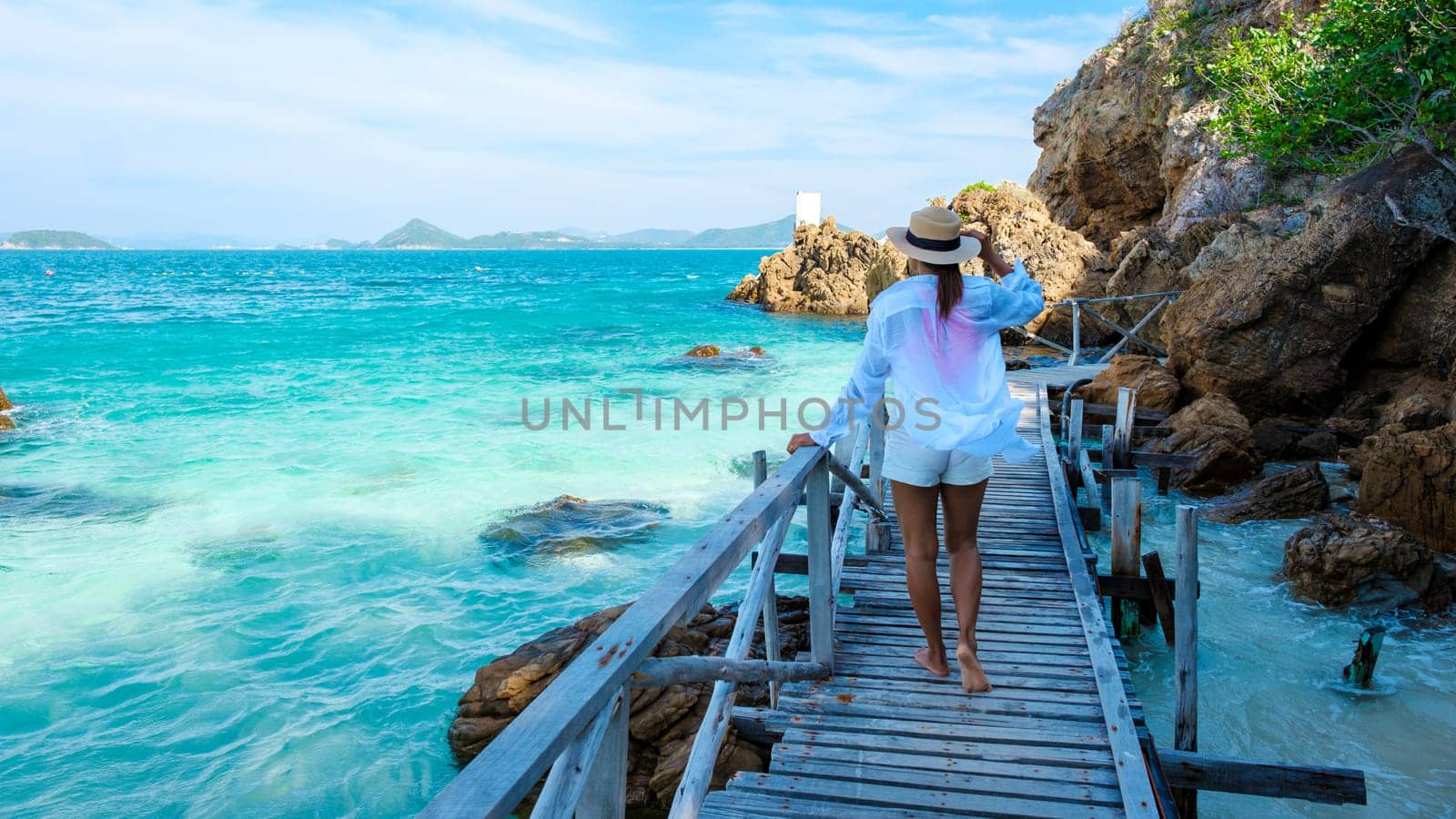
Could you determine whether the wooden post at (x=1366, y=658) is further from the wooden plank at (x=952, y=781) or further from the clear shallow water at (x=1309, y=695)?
the wooden plank at (x=952, y=781)

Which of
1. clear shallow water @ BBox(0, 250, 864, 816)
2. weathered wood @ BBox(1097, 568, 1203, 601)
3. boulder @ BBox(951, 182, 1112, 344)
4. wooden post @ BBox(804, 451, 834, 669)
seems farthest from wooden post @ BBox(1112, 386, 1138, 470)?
boulder @ BBox(951, 182, 1112, 344)

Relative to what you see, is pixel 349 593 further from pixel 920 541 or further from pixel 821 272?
pixel 821 272

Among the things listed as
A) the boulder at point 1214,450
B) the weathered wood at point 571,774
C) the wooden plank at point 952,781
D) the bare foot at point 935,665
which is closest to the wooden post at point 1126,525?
the bare foot at point 935,665

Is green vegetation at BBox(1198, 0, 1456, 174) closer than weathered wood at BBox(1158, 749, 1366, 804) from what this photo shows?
No

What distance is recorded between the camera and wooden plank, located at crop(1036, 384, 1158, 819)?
11.1 ft

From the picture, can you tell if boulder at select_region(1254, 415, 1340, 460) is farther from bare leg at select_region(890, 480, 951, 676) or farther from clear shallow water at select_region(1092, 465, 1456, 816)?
bare leg at select_region(890, 480, 951, 676)

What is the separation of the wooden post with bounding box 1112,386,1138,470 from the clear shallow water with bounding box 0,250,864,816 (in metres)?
5.06

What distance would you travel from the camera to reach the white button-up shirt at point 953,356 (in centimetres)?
367

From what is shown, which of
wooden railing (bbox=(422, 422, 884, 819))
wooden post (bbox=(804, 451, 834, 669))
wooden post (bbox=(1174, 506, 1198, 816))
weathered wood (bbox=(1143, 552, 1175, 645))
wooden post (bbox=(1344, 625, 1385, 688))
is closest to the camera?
wooden railing (bbox=(422, 422, 884, 819))

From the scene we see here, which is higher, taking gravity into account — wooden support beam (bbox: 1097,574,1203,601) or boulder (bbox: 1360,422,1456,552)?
boulder (bbox: 1360,422,1456,552)

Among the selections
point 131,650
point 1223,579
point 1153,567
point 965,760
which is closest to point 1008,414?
point 965,760

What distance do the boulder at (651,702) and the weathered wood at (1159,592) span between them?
2.72 m

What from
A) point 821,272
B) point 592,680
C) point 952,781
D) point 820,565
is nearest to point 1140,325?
point 820,565

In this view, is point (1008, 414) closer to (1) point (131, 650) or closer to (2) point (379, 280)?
(1) point (131, 650)
